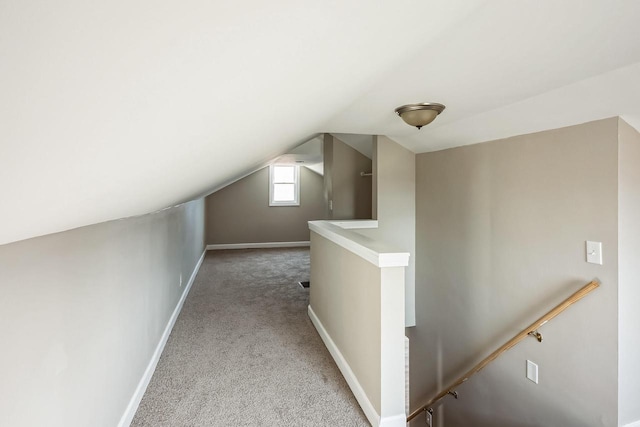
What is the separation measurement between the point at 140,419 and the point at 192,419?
0.93 feet

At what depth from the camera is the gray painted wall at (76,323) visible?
962 millimetres

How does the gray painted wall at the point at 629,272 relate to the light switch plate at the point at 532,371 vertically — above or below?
above

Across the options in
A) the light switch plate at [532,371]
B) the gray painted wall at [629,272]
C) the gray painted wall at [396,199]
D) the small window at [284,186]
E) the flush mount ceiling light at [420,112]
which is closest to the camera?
the gray painted wall at [629,272]

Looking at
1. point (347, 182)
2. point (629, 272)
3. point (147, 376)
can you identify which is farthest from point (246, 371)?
point (347, 182)

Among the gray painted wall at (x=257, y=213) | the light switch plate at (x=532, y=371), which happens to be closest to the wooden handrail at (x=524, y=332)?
the light switch plate at (x=532, y=371)

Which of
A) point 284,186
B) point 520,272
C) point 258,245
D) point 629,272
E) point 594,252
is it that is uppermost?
point 284,186

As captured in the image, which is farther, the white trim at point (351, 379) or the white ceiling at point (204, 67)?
the white trim at point (351, 379)

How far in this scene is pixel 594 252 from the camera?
6.88ft

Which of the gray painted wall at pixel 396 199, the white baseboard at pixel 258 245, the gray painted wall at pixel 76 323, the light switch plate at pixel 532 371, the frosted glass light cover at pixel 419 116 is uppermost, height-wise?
the frosted glass light cover at pixel 419 116

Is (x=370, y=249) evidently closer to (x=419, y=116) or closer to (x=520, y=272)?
(x=419, y=116)

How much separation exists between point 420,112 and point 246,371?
2136 mm

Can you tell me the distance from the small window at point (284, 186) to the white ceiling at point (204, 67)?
6.26 m

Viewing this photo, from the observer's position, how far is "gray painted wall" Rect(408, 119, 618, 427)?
208 cm

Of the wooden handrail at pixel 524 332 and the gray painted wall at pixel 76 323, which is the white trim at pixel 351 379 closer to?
the wooden handrail at pixel 524 332
